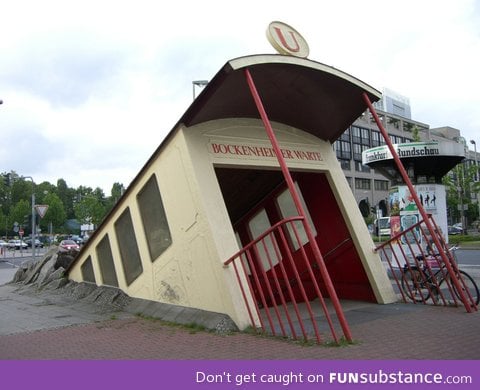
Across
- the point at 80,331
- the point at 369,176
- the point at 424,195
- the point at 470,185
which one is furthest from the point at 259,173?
the point at 369,176

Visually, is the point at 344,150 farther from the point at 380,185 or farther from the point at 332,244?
the point at 332,244

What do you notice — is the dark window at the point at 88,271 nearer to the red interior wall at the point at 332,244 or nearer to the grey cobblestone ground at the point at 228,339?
A: the grey cobblestone ground at the point at 228,339

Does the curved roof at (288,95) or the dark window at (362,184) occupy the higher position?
the curved roof at (288,95)

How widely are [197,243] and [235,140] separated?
2.04 meters

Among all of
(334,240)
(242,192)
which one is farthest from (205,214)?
(242,192)

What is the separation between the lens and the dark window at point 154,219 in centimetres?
862

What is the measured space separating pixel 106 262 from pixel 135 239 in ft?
5.68

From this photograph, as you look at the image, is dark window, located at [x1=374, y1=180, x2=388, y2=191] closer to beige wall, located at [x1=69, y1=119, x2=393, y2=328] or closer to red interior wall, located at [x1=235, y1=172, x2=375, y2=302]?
red interior wall, located at [x1=235, y1=172, x2=375, y2=302]

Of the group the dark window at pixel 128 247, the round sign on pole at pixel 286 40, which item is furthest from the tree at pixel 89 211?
the round sign on pole at pixel 286 40

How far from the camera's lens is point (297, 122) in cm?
952

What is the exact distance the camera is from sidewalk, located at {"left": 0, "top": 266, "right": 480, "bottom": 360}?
545 centimetres

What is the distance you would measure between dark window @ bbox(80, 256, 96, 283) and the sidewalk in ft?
7.83

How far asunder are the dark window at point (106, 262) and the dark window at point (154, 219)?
188cm

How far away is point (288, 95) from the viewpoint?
8.50 meters
